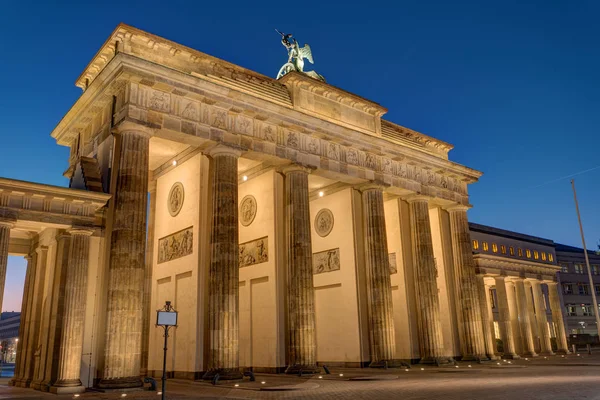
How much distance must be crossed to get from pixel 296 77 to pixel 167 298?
1464 centimetres

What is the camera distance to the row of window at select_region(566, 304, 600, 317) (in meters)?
79.2

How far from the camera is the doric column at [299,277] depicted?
27.1 m

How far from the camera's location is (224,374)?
23.3m

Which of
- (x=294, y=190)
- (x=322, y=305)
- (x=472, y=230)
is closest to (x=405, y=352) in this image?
(x=322, y=305)

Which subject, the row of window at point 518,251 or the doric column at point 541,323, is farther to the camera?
the row of window at point 518,251

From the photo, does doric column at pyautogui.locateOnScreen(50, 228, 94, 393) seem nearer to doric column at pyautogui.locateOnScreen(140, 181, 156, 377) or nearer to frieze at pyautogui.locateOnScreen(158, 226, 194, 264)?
frieze at pyautogui.locateOnScreen(158, 226, 194, 264)

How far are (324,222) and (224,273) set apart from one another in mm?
12858

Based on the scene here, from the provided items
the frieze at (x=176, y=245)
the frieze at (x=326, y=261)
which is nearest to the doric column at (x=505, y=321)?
the frieze at (x=326, y=261)

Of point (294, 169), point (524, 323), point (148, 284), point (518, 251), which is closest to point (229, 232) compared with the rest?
point (294, 169)

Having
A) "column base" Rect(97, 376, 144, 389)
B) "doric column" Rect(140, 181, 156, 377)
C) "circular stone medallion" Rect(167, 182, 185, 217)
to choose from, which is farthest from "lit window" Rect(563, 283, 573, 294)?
"column base" Rect(97, 376, 144, 389)

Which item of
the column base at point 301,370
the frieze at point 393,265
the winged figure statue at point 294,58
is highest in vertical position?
the winged figure statue at point 294,58

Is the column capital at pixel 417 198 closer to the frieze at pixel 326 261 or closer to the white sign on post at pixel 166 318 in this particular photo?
the frieze at pixel 326 261

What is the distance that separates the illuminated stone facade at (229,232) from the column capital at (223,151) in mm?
325

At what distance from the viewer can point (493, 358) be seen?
3750 cm
